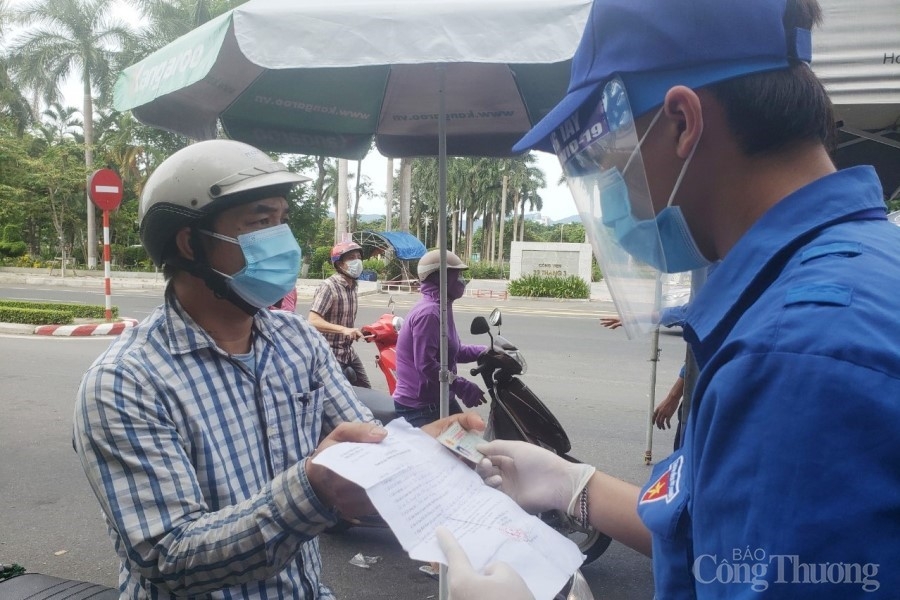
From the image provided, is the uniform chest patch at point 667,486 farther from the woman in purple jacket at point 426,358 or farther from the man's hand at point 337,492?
the woman in purple jacket at point 426,358

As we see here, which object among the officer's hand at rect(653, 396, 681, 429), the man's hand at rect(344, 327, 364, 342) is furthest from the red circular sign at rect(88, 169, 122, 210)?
the officer's hand at rect(653, 396, 681, 429)

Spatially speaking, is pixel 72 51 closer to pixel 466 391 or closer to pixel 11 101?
pixel 11 101

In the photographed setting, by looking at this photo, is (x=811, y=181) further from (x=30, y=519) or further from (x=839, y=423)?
(x=30, y=519)

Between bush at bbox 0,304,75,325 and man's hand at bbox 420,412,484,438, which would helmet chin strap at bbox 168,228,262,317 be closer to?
man's hand at bbox 420,412,484,438

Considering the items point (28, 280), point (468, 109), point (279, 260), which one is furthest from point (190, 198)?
point (28, 280)

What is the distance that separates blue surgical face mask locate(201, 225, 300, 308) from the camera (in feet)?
5.18

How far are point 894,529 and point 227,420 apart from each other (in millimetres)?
1195

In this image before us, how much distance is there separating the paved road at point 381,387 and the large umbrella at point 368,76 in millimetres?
1083

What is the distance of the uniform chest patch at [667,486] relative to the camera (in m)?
0.85

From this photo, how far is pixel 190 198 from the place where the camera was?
149 centimetres

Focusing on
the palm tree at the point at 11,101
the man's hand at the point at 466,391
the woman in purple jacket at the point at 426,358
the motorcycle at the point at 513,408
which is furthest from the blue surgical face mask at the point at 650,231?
the palm tree at the point at 11,101

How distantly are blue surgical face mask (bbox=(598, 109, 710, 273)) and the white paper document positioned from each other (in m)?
0.55

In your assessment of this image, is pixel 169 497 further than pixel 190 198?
No

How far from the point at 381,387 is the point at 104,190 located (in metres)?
6.73
